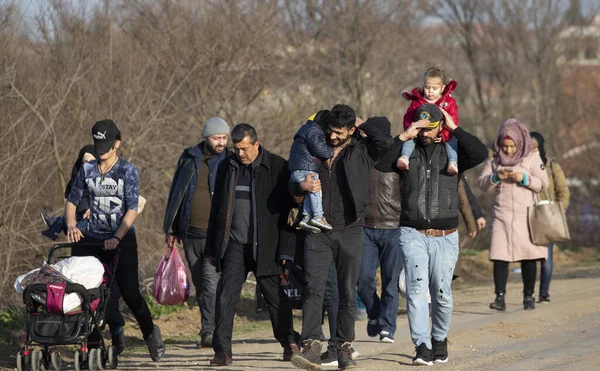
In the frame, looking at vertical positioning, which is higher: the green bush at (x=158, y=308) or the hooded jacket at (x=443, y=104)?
the hooded jacket at (x=443, y=104)

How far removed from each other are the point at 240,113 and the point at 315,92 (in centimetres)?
403


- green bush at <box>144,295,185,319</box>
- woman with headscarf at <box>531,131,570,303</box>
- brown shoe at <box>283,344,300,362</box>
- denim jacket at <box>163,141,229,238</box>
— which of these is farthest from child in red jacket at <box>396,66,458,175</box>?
green bush at <box>144,295,185,319</box>

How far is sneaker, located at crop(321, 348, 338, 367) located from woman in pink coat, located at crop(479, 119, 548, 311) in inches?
170

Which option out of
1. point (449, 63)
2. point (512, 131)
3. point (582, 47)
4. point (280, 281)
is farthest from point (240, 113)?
point (582, 47)

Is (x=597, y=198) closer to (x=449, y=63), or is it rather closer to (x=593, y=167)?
(x=593, y=167)

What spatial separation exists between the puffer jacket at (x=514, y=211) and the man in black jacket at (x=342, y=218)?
4.24 m

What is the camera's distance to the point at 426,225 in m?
9.09

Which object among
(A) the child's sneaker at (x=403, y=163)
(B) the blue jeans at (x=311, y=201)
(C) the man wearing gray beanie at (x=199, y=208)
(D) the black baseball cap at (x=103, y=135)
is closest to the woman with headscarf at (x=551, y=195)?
(C) the man wearing gray beanie at (x=199, y=208)

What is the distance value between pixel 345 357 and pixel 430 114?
77.2 inches

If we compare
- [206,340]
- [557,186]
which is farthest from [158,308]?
[557,186]

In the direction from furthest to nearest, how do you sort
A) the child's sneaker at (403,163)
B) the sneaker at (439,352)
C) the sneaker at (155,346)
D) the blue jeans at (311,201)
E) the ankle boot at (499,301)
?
the ankle boot at (499,301), the sneaker at (155,346), the sneaker at (439,352), the child's sneaker at (403,163), the blue jeans at (311,201)

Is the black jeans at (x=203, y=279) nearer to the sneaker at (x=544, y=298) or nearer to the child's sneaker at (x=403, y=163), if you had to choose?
the child's sneaker at (x=403, y=163)

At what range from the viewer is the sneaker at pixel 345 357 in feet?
29.3

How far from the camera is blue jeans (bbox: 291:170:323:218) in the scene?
874 centimetres
